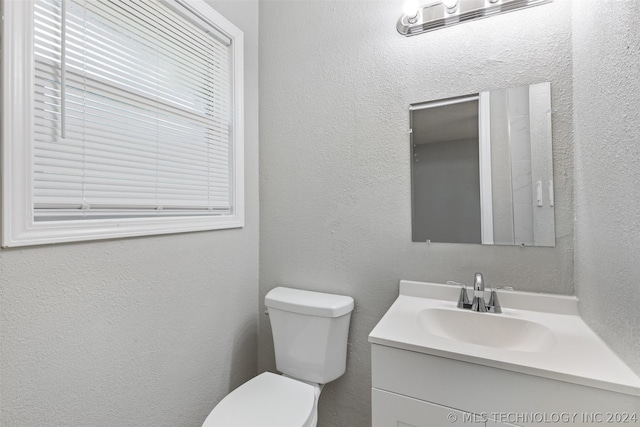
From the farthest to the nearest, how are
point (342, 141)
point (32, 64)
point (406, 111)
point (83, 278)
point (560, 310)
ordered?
point (342, 141) < point (406, 111) < point (560, 310) < point (83, 278) < point (32, 64)

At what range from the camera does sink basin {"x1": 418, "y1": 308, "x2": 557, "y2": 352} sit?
3.54 feet

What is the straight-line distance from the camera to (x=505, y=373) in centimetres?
83

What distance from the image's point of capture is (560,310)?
1.16m

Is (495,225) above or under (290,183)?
under

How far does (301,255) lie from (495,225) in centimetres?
93

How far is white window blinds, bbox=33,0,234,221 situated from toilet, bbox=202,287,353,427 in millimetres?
623

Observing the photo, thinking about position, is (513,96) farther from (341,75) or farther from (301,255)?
(301,255)

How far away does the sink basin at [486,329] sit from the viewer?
3.54ft

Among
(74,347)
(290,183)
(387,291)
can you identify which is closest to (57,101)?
(74,347)

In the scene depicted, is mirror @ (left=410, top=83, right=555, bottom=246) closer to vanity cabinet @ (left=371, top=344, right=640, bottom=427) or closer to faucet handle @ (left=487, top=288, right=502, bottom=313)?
faucet handle @ (left=487, top=288, right=502, bottom=313)

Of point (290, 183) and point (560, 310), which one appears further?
point (290, 183)

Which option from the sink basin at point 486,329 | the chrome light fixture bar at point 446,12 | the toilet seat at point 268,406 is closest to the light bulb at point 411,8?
the chrome light fixture bar at point 446,12

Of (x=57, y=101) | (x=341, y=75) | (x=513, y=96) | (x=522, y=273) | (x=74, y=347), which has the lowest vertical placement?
(x=74, y=347)

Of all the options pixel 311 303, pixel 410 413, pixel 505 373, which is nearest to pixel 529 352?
pixel 505 373
